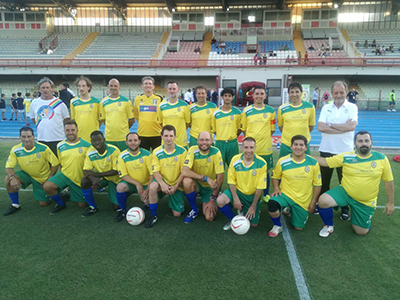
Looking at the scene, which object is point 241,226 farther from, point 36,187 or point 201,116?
point 36,187

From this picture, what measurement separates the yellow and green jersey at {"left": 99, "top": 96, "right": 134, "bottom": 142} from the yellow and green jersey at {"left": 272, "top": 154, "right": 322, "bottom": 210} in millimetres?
2985

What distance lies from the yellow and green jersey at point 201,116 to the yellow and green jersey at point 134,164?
1.13 meters

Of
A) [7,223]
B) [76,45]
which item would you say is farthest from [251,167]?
[76,45]

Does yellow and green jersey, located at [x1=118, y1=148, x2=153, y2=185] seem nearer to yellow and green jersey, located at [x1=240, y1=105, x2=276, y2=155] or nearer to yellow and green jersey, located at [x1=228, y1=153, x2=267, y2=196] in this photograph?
yellow and green jersey, located at [x1=228, y1=153, x2=267, y2=196]

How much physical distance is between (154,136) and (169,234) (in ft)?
7.45

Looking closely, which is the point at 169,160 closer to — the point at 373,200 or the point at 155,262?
the point at 155,262

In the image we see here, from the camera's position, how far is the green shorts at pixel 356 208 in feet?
11.7

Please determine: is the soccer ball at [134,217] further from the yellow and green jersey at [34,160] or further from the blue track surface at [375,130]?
the blue track surface at [375,130]

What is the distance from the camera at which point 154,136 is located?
540cm

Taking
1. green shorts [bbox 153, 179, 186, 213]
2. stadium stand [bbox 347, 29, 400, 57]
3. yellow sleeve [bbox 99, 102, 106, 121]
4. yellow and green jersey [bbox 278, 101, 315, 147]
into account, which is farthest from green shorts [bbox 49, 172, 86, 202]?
stadium stand [bbox 347, 29, 400, 57]

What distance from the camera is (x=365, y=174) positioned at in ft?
11.6

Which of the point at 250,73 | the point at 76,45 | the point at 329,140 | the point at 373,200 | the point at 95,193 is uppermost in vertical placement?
the point at 76,45

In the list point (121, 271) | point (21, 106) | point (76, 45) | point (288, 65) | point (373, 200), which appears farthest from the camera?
point (76, 45)

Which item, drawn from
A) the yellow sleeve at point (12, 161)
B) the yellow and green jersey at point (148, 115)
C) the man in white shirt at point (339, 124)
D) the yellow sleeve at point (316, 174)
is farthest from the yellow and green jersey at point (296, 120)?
the yellow sleeve at point (12, 161)
